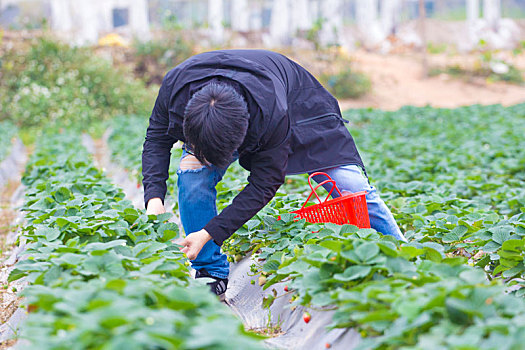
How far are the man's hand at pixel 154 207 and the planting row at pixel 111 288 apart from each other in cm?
6

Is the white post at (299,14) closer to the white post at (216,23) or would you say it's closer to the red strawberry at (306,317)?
the white post at (216,23)

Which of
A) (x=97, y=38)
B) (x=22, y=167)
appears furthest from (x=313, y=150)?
(x=97, y=38)

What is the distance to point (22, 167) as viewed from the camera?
7625 mm

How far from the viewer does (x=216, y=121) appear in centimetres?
213

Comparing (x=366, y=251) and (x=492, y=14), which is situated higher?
(x=492, y=14)

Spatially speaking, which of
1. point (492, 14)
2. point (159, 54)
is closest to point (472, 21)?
point (492, 14)

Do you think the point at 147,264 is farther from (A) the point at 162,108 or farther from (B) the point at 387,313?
(B) the point at 387,313

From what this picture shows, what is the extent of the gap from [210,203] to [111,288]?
108 cm

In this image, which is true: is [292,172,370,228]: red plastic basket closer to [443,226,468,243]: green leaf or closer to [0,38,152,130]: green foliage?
[443,226,468,243]: green leaf

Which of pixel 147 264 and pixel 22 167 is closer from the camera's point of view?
pixel 147 264

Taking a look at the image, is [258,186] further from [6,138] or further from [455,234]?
[6,138]

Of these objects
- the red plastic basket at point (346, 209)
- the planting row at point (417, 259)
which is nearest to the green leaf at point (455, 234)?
the planting row at point (417, 259)

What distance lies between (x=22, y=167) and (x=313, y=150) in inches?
234

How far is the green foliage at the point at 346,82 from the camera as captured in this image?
17.1 m
